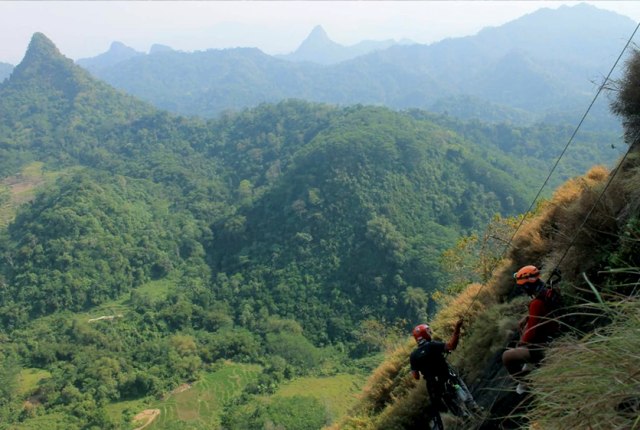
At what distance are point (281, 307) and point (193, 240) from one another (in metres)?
25.9

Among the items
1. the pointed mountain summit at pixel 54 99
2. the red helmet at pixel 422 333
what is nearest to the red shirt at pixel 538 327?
the red helmet at pixel 422 333

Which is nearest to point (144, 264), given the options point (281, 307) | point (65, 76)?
point (281, 307)

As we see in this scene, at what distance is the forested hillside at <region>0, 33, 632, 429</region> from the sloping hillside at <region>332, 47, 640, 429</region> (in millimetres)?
30355

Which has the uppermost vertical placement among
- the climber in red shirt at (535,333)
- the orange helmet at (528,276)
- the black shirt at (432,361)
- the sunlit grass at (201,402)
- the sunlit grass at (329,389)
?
the orange helmet at (528,276)

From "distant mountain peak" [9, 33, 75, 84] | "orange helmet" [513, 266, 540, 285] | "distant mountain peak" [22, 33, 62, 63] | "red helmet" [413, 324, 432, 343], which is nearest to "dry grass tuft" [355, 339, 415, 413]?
"red helmet" [413, 324, 432, 343]

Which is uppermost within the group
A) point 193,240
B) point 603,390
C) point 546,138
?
point 546,138

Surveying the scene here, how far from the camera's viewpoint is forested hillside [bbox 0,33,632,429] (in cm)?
4584

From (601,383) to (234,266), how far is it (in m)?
71.0

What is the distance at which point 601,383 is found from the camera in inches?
84.2

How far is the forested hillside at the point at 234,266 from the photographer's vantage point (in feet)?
150

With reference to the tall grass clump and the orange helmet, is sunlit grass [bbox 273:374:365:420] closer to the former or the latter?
the orange helmet

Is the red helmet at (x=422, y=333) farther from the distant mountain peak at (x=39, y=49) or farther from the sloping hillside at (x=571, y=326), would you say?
the distant mountain peak at (x=39, y=49)

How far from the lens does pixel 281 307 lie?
60.5 m

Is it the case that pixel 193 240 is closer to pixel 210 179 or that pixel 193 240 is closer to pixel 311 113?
pixel 210 179
